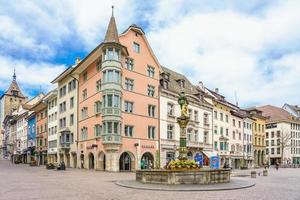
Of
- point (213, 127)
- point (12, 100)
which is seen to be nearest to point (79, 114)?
point (213, 127)

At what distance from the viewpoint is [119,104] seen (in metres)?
41.6

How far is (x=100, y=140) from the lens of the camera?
42469 mm

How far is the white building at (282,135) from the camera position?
100 meters

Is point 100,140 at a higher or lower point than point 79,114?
lower

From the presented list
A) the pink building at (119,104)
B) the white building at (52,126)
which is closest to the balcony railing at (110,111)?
the pink building at (119,104)

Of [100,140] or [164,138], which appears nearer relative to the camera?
[100,140]

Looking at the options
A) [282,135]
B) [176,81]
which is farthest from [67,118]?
[282,135]

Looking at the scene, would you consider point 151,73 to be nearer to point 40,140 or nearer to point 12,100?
point 40,140

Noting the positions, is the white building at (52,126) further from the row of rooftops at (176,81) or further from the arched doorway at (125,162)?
the arched doorway at (125,162)

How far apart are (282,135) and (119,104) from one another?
6925cm

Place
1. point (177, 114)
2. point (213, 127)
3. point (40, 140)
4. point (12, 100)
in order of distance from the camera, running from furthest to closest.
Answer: point (12, 100)
point (40, 140)
point (213, 127)
point (177, 114)

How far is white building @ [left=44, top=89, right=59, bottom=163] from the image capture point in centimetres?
6163

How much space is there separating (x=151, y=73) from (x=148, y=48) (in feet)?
11.2

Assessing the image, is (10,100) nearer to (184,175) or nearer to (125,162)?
(125,162)
